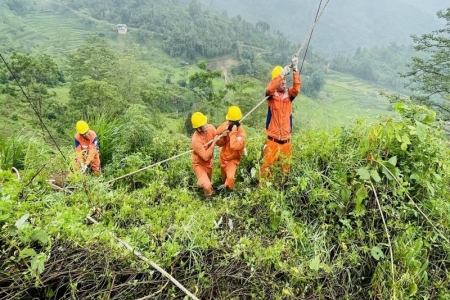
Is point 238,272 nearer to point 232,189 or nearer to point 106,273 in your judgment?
point 106,273

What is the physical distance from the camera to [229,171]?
5188mm

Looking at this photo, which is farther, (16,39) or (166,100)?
(16,39)

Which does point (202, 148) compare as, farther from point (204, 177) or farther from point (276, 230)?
point (276, 230)

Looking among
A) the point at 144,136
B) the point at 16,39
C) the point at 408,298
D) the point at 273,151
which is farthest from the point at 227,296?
the point at 16,39

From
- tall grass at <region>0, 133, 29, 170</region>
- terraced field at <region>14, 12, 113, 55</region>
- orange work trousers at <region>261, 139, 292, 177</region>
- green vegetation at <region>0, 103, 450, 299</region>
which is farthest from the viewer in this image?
terraced field at <region>14, 12, 113, 55</region>

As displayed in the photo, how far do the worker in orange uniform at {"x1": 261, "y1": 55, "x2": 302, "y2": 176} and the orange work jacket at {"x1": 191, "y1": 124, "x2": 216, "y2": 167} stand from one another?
0.85 metres

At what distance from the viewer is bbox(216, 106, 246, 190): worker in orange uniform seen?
5094mm

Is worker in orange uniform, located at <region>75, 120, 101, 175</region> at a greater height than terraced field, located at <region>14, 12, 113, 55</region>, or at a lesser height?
greater

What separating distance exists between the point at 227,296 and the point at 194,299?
0.35 meters

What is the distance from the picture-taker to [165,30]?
289ft

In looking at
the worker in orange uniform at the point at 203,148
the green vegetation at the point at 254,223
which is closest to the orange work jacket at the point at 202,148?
the worker in orange uniform at the point at 203,148

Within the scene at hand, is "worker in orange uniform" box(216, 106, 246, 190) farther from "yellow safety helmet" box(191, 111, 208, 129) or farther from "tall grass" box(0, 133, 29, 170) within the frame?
"tall grass" box(0, 133, 29, 170)

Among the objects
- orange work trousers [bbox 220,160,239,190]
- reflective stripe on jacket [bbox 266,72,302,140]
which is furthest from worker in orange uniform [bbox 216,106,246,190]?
reflective stripe on jacket [bbox 266,72,302,140]

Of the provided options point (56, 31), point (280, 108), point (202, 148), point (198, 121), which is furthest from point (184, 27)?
point (202, 148)
